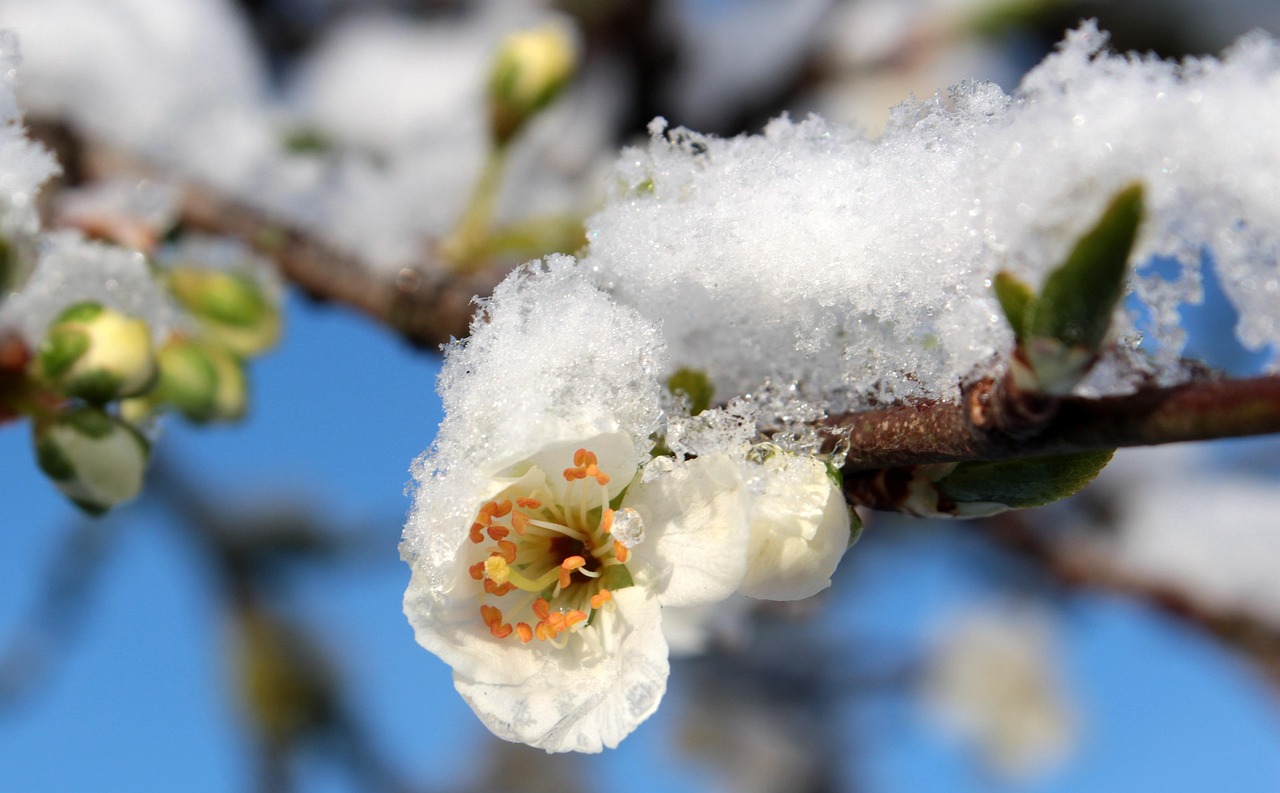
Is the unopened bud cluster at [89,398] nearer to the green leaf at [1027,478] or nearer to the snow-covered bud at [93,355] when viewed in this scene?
the snow-covered bud at [93,355]

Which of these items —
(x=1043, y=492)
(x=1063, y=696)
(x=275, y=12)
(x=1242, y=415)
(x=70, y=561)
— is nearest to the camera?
(x=1242, y=415)

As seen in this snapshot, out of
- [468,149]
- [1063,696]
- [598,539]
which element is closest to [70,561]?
[468,149]

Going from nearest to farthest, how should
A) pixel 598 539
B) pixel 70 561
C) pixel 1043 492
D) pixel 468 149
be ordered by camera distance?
pixel 1043 492 < pixel 598 539 < pixel 468 149 < pixel 70 561

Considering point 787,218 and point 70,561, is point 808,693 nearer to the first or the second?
point 70,561

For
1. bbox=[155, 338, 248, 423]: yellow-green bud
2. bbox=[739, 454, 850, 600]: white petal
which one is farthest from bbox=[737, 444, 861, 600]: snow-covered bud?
bbox=[155, 338, 248, 423]: yellow-green bud

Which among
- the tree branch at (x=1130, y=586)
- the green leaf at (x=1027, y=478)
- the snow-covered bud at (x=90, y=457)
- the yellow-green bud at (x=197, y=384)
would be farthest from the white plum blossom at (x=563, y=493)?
the tree branch at (x=1130, y=586)

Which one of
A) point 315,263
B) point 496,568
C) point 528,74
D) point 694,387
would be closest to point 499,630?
point 496,568
